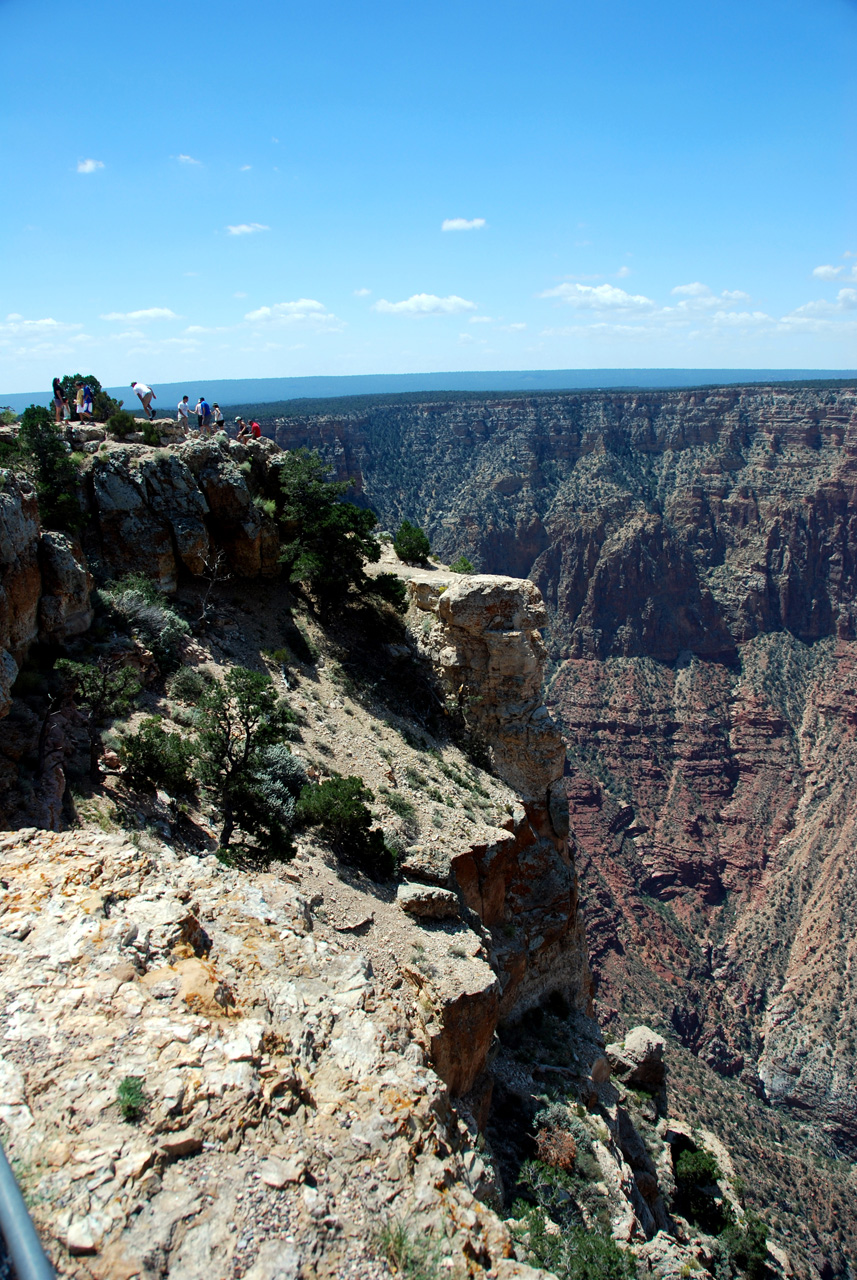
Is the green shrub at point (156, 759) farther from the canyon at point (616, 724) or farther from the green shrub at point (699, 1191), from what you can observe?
the green shrub at point (699, 1191)

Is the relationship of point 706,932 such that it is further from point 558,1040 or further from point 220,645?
point 220,645

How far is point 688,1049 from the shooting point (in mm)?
50656

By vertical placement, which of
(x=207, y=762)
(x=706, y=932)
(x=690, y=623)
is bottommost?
(x=706, y=932)

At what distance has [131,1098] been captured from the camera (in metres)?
6.48

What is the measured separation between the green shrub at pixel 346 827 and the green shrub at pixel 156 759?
2.74 meters

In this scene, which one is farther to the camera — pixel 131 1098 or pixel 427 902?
pixel 427 902

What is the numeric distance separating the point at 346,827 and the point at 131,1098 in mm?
10109

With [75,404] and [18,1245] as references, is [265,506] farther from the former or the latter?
[18,1245]

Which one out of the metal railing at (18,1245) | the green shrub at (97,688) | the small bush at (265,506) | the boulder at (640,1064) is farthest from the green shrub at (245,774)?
the boulder at (640,1064)

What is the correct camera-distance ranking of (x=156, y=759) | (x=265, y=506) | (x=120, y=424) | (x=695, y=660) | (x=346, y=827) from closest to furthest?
(x=156, y=759), (x=346, y=827), (x=120, y=424), (x=265, y=506), (x=695, y=660)

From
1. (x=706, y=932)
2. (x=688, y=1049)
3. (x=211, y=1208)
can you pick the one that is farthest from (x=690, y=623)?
(x=211, y=1208)

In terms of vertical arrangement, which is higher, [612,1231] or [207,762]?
[207,762]

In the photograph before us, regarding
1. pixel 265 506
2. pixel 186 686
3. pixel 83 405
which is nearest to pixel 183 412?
pixel 83 405

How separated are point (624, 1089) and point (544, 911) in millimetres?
7487
